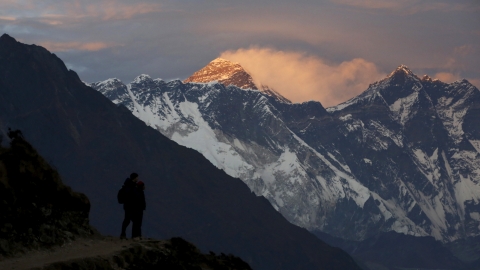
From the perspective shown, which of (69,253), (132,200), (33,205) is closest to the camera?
(69,253)

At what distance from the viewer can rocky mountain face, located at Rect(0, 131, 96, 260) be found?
137 ft

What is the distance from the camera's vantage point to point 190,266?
44.6 m

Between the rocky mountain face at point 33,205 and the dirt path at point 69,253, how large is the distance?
0.35 m

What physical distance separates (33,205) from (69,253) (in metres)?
3.27

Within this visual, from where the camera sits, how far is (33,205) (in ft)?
144

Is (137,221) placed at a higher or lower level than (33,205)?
higher

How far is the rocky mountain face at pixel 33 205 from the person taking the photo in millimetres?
41719

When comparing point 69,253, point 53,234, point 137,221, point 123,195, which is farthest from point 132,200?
point 69,253

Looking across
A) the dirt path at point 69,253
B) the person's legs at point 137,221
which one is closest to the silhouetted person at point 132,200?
the person's legs at point 137,221

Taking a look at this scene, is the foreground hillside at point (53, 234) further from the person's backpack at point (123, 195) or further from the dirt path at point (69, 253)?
the person's backpack at point (123, 195)

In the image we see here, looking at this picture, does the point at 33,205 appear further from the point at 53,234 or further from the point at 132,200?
the point at 132,200

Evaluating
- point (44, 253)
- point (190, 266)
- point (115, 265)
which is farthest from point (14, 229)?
point (190, 266)

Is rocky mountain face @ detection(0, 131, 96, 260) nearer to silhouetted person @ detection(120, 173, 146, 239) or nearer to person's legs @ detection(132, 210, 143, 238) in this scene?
silhouetted person @ detection(120, 173, 146, 239)

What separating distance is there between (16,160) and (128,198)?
4.88m
